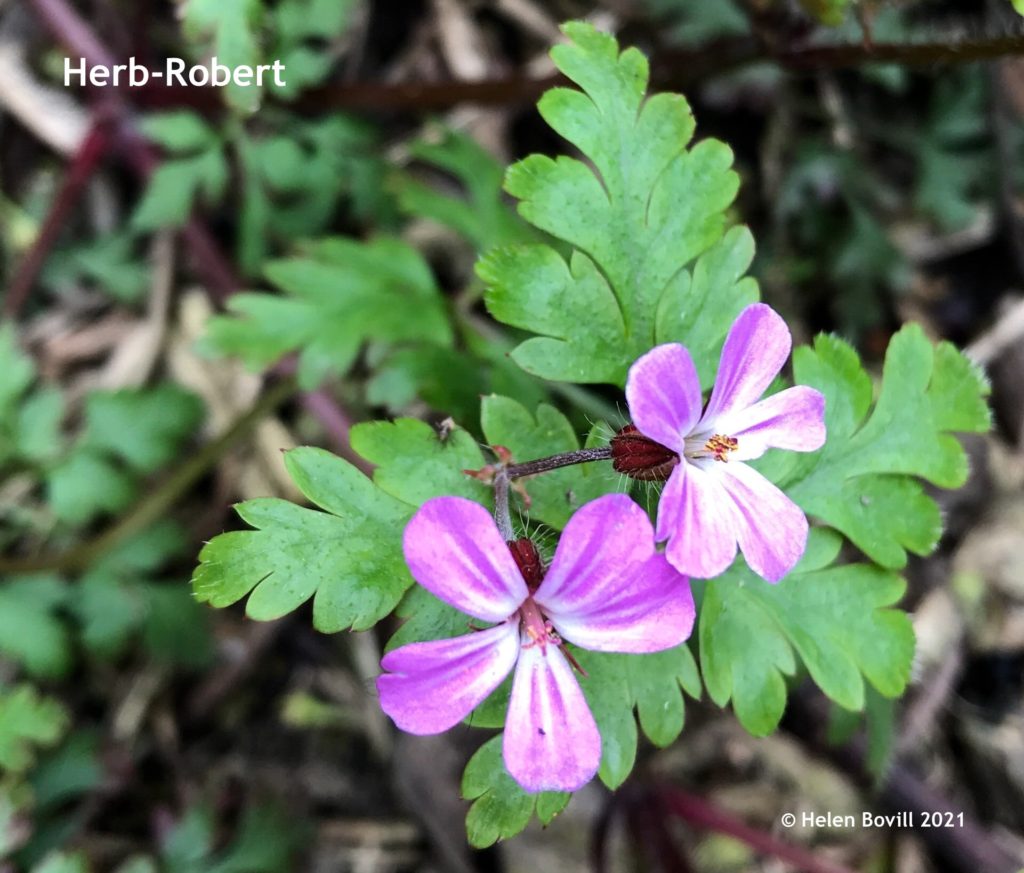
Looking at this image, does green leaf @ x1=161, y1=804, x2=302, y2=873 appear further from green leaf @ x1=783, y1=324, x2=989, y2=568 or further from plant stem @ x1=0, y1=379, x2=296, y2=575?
green leaf @ x1=783, y1=324, x2=989, y2=568

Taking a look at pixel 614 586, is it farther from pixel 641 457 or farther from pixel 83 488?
pixel 83 488

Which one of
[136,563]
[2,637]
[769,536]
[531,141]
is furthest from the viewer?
[531,141]

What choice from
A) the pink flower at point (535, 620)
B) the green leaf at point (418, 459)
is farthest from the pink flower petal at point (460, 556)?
the green leaf at point (418, 459)

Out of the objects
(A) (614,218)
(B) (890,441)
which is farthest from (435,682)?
(B) (890,441)

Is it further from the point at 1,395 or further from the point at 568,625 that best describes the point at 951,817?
the point at 1,395

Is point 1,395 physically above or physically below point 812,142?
below

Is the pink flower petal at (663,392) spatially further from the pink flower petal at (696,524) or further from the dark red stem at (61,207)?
the dark red stem at (61,207)

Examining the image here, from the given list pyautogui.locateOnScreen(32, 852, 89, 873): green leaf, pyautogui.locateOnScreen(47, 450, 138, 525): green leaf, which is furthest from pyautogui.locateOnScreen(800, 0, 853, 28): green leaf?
pyautogui.locateOnScreen(32, 852, 89, 873): green leaf

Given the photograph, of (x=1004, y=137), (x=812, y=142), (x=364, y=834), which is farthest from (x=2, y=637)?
(x=1004, y=137)
